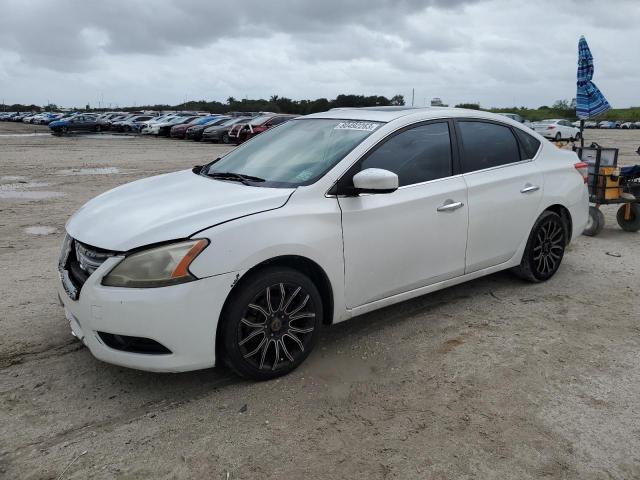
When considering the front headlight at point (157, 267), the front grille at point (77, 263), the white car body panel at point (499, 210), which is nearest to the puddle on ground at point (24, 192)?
→ the front grille at point (77, 263)

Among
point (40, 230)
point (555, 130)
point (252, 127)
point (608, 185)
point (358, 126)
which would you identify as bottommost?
point (40, 230)

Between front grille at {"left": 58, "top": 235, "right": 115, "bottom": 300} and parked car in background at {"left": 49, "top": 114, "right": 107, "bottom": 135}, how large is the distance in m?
37.2

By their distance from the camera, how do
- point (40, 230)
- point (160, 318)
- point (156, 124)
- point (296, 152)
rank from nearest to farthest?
point (160, 318) < point (296, 152) < point (40, 230) < point (156, 124)

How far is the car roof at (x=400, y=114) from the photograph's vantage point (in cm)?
429

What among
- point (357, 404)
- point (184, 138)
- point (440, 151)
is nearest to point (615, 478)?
point (357, 404)

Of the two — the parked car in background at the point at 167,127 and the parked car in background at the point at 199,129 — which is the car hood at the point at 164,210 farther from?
the parked car in background at the point at 167,127

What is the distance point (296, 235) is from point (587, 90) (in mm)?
7128

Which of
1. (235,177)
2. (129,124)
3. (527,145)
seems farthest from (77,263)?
(129,124)

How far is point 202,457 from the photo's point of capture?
9.04 ft

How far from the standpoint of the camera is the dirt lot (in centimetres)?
273

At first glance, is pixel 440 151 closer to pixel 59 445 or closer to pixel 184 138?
pixel 59 445

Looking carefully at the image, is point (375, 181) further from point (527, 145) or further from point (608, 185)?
point (608, 185)

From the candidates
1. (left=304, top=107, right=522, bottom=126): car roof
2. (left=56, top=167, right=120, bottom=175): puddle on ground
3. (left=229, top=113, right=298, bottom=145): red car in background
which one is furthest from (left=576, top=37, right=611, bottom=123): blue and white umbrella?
(left=229, top=113, right=298, bottom=145): red car in background

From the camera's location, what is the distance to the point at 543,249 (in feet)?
17.2
